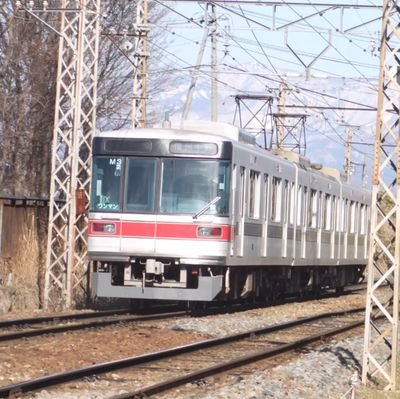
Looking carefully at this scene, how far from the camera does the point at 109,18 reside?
40562 mm

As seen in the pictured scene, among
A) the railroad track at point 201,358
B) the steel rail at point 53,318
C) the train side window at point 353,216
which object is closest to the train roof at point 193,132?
the steel rail at point 53,318

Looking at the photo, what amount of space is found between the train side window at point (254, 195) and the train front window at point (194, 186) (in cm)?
174

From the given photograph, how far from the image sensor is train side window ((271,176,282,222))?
2312 cm

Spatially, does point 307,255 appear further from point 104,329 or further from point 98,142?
point 104,329

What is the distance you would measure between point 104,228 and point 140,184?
36.2 inches

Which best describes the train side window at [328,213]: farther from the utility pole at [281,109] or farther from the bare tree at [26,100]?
the utility pole at [281,109]

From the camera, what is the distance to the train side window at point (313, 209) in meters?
27.1

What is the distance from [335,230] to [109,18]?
546 inches

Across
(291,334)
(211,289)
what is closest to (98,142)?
(211,289)

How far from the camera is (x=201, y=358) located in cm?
1404

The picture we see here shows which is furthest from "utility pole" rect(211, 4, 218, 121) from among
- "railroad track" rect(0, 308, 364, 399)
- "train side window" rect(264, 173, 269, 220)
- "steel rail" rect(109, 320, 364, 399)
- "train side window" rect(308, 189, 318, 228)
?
"steel rail" rect(109, 320, 364, 399)

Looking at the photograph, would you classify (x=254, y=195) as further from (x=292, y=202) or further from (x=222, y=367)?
(x=222, y=367)

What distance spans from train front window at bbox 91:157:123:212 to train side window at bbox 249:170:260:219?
8.59 ft

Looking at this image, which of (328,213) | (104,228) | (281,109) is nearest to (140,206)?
(104,228)
